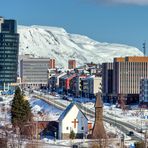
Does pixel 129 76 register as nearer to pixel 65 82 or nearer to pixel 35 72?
pixel 65 82

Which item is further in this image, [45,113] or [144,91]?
[144,91]

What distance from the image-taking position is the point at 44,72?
496ft

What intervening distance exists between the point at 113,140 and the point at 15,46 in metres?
87.7

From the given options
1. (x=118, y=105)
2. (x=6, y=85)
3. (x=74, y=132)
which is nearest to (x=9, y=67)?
(x=6, y=85)

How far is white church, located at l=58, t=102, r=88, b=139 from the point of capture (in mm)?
39312

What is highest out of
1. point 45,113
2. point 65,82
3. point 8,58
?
point 8,58

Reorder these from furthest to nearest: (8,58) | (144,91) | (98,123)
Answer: (8,58) < (144,91) < (98,123)

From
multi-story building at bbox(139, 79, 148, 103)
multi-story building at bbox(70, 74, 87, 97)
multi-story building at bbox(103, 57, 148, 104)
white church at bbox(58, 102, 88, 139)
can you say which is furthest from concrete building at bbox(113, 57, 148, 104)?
white church at bbox(58, 102, 88, 139)

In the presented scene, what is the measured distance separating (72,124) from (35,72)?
373 feet

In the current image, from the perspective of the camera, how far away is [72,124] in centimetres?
3950

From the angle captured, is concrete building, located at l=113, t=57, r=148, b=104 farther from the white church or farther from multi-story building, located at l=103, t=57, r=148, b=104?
the white church

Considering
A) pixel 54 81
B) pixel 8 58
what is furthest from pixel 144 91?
pixel 54 81

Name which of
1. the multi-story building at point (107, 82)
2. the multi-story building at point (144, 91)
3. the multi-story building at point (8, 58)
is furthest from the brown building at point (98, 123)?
the multi-story building at point (8, 58)

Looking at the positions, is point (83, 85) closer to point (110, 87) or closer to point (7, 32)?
point (110, 87)
